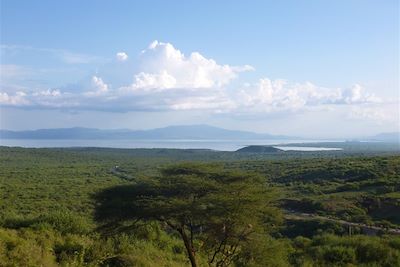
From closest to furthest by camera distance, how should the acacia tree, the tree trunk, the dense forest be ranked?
the acacia tree
the dense forest
the tree trunk

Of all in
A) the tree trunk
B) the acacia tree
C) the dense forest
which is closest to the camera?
the acacia tree

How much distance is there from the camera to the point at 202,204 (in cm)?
1362

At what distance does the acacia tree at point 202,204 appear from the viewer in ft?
45.0

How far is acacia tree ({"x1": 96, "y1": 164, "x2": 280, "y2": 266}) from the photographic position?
13702 millimetres

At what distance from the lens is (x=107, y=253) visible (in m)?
16.2

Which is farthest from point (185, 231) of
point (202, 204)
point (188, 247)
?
point (202, 204)

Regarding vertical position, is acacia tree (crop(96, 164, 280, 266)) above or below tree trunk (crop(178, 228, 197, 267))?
above

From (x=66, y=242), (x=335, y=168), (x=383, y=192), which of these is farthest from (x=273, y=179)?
(x=66, y=242)

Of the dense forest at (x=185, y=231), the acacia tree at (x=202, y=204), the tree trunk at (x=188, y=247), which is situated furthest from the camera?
the tree trunk at (x=188, y=247)

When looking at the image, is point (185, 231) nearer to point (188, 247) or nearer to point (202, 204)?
point (188, 247)

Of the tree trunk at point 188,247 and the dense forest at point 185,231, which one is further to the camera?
the tree trunk at point 188,247

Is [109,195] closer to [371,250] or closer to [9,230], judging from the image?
[9,230]

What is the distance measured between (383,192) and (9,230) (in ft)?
87.9

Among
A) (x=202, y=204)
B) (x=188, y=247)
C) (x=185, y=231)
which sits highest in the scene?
(x=202, y=204)
